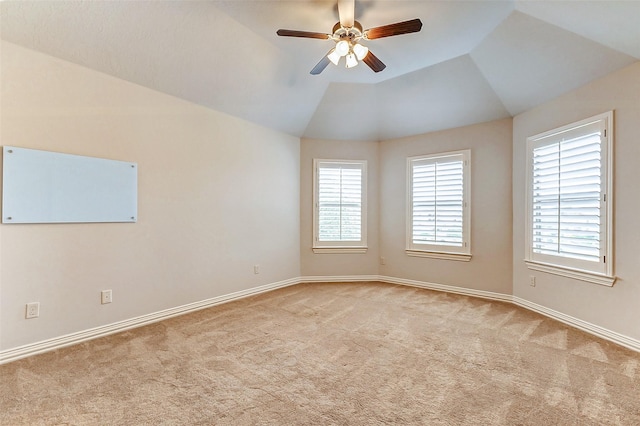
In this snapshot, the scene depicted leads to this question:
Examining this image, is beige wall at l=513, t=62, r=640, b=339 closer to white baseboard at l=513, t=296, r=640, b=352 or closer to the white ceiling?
white baseboard at l=513, t=296, r=640, b=352

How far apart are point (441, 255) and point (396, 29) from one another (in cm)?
330

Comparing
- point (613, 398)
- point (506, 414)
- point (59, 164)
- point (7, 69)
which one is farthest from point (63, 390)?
point (613, 398)

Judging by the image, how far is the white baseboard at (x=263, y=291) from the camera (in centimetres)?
248

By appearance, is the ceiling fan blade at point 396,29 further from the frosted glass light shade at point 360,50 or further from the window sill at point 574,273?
the window sill at point 574,273

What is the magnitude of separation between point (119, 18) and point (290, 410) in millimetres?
3233

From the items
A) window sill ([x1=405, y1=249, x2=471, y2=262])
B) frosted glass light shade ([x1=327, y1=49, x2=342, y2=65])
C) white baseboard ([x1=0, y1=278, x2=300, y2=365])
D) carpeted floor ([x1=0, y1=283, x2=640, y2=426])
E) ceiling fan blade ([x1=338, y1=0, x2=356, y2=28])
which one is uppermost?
ceiling fan blade ([x1=338, y1=0, x2=356, y2=28])

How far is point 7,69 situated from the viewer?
232cm

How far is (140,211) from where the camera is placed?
3.12m

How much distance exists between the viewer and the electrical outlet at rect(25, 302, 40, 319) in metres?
2.44

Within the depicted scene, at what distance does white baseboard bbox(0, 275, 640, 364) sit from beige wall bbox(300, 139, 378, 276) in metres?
0.15

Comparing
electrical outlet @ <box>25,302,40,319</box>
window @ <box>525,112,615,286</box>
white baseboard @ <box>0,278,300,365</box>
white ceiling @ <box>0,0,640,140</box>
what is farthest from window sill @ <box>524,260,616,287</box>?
electrical outlet @ <box>25,302,40,319</box>

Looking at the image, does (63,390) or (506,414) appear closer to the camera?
(506,414)

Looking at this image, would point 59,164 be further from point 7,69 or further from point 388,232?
point 388,232

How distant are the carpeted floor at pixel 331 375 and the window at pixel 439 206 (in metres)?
1.37
